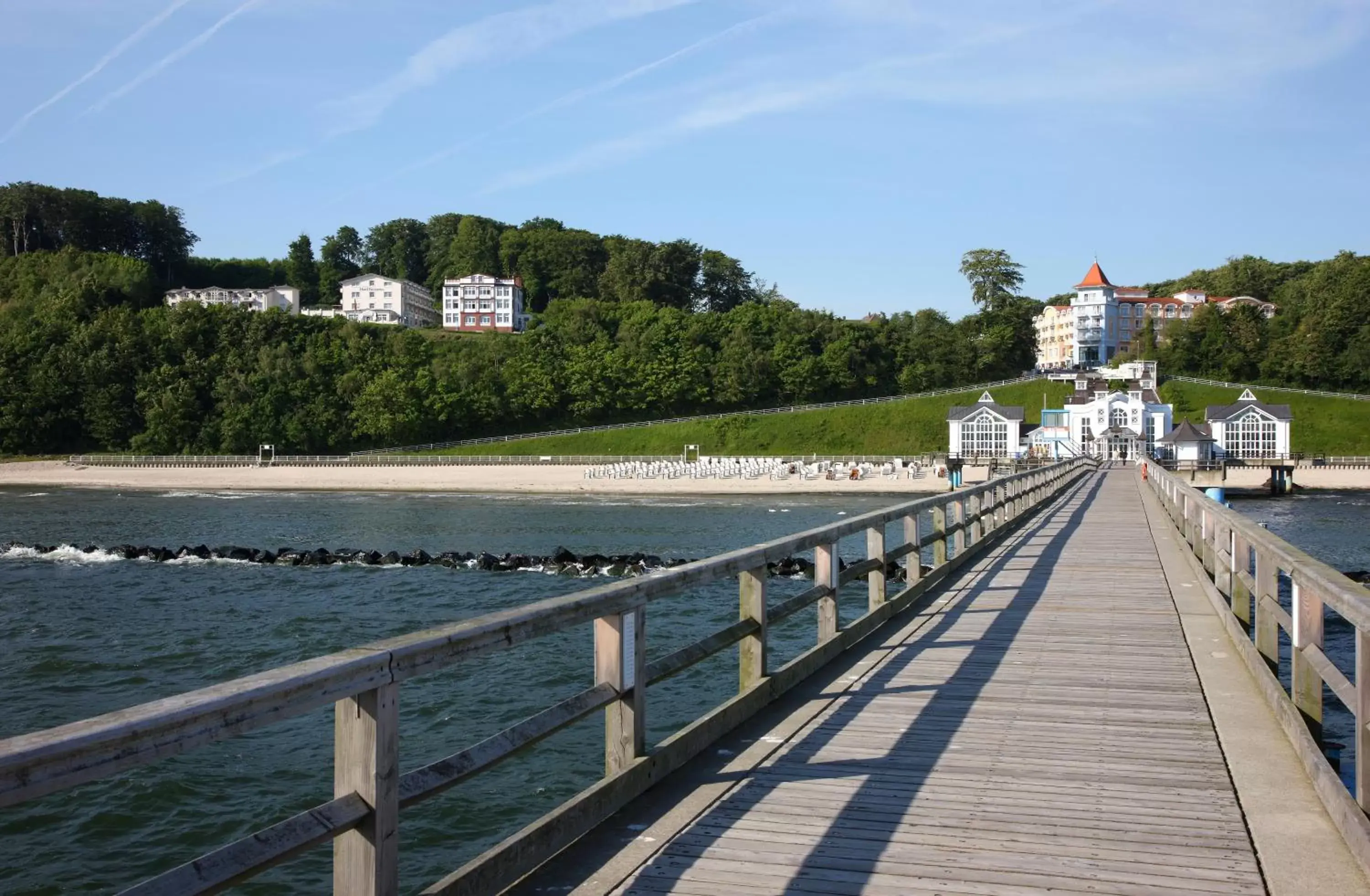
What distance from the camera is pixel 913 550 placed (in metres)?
10.7

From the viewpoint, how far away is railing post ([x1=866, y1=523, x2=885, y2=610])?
29.7 feet

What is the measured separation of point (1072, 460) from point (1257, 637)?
39121mm

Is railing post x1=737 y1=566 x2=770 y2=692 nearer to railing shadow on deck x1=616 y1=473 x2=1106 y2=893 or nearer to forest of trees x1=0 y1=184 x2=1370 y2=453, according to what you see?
railing shadow on deck x1=616 y1=473 x2=1106 y2=893

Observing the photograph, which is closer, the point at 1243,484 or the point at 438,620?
the point at 438,620

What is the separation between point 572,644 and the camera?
15766 millimetres

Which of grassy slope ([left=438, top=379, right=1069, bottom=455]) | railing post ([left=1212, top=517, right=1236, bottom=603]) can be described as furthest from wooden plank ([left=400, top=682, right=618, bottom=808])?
grassy slope ([left=438, top=379, right=1069, bottom=455])

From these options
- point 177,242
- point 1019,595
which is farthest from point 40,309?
point 1019,595

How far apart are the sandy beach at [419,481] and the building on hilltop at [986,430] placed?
13.6 metres

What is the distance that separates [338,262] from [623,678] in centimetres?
16326

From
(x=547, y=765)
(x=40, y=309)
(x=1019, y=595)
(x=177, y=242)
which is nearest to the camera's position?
(x=547, y=765)

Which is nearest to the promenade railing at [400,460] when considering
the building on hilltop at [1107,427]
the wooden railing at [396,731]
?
the building on hilltop at [1107,427]

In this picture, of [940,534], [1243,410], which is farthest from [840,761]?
[1243,410]

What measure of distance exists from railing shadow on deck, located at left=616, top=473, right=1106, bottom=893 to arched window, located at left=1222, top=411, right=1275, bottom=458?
70.8m

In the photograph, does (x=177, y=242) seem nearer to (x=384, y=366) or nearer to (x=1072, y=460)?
(x=384, y=366)
